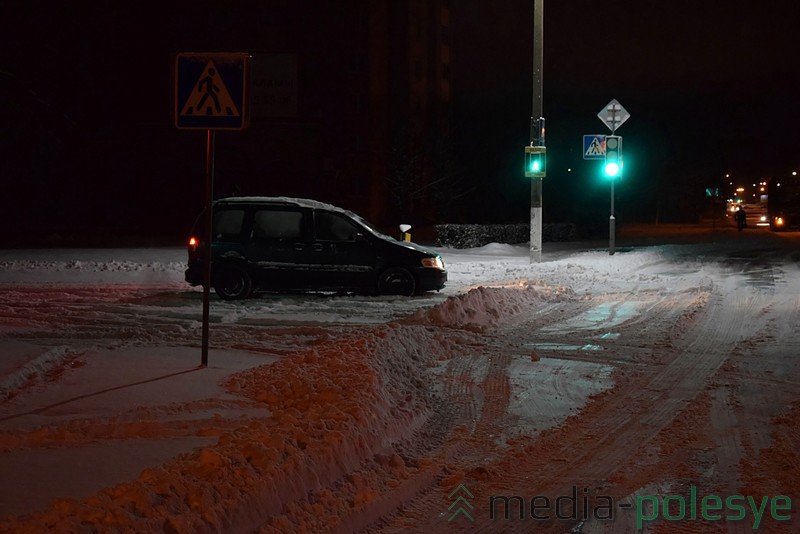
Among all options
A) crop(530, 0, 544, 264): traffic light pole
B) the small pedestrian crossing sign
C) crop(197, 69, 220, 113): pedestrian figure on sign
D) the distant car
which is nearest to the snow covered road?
the distant car

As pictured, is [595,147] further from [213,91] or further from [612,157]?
[213,91]

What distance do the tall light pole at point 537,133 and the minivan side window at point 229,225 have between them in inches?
366

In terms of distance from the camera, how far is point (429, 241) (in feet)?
126

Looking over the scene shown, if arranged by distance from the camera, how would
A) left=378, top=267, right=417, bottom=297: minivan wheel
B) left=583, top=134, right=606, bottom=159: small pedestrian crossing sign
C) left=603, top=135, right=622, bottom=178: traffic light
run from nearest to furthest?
left=378, top=267, right=417, bottom=297: minivan wheel → left=603, top=135, right=622, bottom=178: traffic light → left=583, top=134, right=606, bottom=159: small pedestrian crossing sign

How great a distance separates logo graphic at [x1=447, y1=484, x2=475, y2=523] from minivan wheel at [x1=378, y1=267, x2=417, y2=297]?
10559 millimetres

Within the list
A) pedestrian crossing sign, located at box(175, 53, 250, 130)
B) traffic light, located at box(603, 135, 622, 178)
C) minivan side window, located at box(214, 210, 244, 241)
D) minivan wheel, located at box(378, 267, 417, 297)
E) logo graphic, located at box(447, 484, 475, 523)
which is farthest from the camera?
traffic light, located at box(603, 135, 622, 178)

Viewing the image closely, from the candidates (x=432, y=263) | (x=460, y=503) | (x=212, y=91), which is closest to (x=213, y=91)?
(x=212, y=91)

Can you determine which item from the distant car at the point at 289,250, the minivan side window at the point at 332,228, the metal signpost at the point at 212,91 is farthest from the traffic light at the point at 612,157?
the metal signpost at the point at 212,91

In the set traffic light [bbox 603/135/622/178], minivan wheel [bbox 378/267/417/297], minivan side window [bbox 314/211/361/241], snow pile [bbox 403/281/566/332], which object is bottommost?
snow pile [bbox 403/281/566/332]

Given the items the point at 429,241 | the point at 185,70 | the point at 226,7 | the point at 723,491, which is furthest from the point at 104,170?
the point at 723,491

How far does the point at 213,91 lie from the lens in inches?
378

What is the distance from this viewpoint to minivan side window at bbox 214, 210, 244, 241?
670 inches

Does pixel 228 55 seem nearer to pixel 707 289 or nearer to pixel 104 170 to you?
pixel 707 289

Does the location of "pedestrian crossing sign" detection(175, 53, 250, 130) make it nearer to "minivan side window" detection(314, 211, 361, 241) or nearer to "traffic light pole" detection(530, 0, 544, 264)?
"minivan side window" detection(314, 211, 361, 241)
